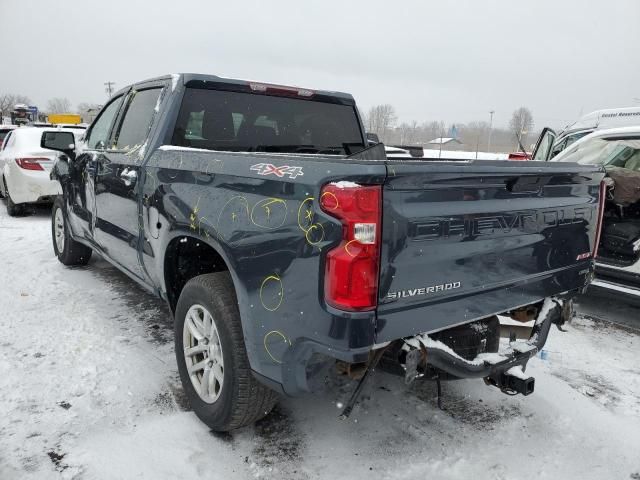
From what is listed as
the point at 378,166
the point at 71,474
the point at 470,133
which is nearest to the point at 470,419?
the point at 378,166

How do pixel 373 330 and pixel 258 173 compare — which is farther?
pixel 258 173

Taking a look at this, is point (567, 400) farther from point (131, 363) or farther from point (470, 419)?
point (131, 363)

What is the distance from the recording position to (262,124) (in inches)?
140

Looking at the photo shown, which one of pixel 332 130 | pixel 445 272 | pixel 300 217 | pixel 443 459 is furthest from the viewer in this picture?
pixel 332 130

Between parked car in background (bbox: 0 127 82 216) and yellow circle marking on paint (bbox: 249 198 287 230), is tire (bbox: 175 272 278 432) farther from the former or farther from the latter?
parked car in background (bbox: 0 127 82 216)

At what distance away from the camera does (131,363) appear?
3.32 m

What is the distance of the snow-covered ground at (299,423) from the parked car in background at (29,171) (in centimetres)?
545

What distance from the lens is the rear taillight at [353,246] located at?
1771mm

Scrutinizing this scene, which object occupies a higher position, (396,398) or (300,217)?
(300,217)

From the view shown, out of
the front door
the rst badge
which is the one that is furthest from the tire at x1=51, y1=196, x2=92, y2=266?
the rst badge

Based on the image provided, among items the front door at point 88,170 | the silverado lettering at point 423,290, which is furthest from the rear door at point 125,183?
the silverado lettering at point 423,290

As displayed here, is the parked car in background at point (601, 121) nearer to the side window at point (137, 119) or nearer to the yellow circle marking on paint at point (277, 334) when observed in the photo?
the side window at point (137, 119)

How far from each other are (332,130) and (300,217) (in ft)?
7.26

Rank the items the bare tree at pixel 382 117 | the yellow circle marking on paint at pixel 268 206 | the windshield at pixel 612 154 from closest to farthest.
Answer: the yellow circle marking on paint at pixel 268 206 < the windshield at pixel 612 154 < the bare tree at pixel 382 117
